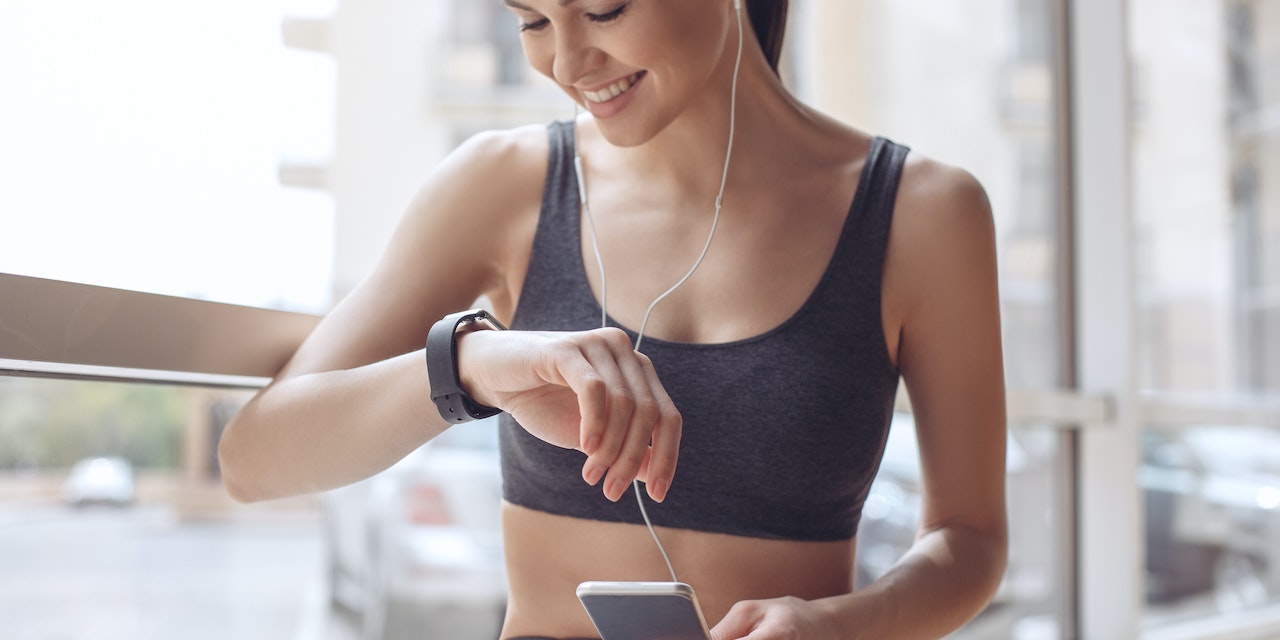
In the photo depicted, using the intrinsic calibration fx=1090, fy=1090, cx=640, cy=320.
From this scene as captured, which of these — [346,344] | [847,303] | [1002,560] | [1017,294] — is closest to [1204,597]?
[1017,294]

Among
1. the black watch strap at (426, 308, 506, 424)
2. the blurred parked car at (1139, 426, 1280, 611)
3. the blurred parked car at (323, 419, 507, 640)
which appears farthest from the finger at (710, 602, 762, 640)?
the blurred parked car at (1139, 426, 1280, 611)

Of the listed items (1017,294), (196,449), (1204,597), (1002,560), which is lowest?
(1204,597)

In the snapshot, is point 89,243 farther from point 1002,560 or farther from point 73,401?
point 1002,560

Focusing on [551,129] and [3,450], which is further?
[551,129]

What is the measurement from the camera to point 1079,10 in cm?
245

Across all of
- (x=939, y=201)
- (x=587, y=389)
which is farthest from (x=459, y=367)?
(x=939, y=201)

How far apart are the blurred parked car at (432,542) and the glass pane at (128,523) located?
278mm

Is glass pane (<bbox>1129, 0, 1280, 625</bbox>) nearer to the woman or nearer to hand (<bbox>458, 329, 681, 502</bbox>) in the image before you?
the woman

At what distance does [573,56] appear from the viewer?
948 millimetres

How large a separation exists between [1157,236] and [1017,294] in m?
0.86

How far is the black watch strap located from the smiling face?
25cm

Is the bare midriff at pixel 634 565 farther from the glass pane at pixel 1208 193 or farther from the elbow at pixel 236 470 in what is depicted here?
the glass pane at pixel 1208 193

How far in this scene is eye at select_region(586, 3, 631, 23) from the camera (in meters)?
0.94

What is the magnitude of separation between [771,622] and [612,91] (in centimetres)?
48
